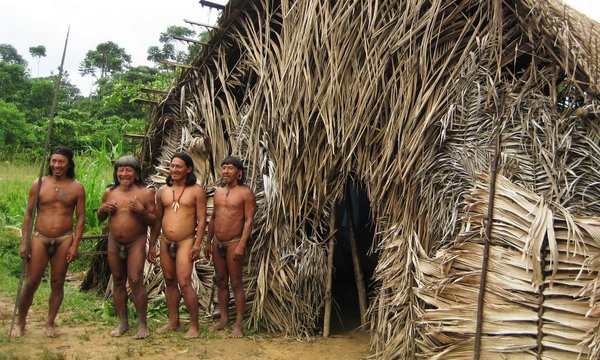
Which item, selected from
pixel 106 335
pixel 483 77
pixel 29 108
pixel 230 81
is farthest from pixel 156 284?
pixel 29 108

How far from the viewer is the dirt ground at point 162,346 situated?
4.64 metres

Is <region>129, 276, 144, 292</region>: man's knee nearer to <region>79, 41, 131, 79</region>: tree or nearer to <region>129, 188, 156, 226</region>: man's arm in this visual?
<region>129, 188, 156, 226</region>: man's arm

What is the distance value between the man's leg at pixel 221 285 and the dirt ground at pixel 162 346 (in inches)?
5.1

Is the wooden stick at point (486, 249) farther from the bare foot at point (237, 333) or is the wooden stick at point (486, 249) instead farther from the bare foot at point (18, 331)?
the bare foot at point (18, 331)

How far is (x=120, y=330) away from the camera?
5.22 m

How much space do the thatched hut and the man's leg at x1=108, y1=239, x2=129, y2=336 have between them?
1.22 metres

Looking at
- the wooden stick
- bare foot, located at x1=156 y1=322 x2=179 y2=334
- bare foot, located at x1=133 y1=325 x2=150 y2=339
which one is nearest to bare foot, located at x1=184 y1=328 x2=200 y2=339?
bare foot, located at x1=156 y1=322 x2=179 y2=334

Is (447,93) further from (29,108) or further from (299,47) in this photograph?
(29,108)

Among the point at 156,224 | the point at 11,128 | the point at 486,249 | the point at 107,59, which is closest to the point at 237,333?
the point at 156,224

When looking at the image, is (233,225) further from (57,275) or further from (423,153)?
(423,153)

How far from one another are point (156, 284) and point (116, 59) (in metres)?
29.9

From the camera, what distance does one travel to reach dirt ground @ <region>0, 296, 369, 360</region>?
15.2 feet

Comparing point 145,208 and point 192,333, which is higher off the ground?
point 145,208

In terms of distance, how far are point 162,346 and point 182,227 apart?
1.04m
